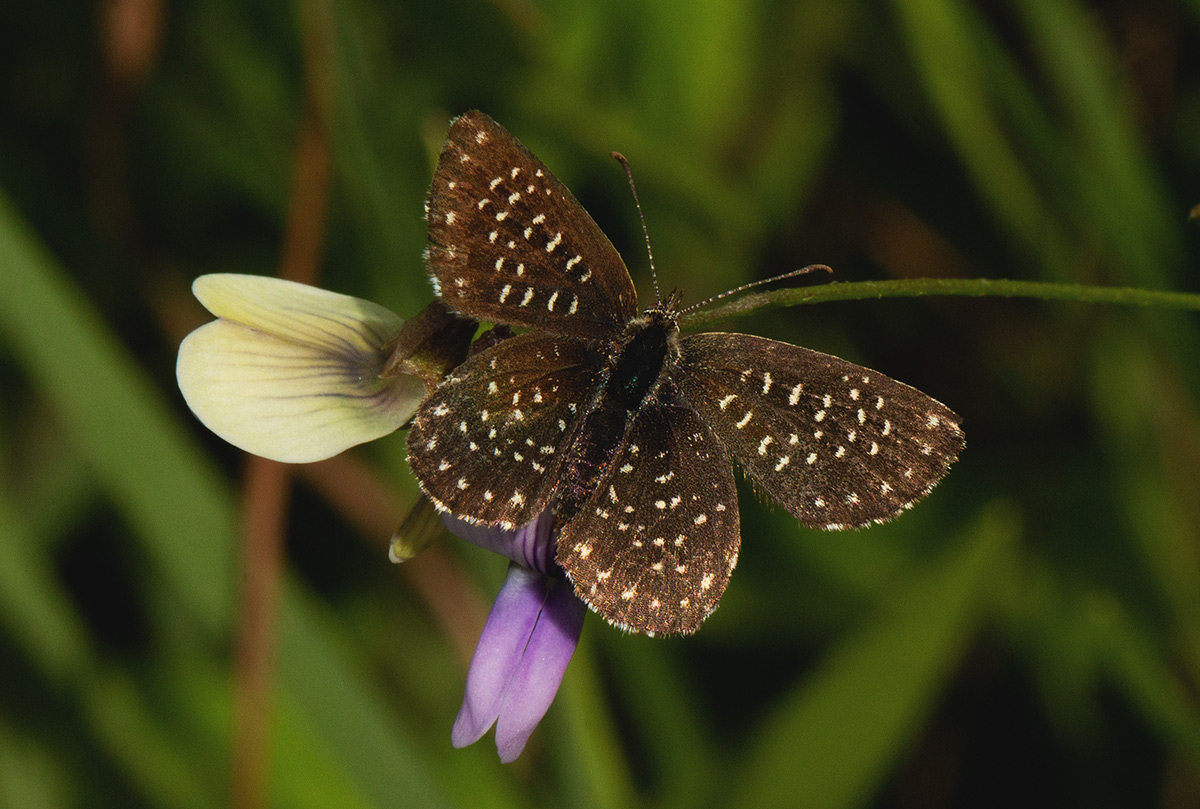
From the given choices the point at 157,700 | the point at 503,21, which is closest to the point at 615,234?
the point at 503,21

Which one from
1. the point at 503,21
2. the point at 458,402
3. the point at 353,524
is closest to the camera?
the point at 458,402

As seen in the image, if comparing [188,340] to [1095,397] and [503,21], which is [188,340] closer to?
[503,21]

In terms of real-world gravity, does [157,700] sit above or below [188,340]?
below

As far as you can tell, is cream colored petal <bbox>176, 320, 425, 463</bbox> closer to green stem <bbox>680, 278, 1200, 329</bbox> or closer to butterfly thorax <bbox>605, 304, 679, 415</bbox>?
butterfly thorax <bbox>605, 304, 679, 415</bbox>

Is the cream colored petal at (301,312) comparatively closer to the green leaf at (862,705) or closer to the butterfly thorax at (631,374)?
the butterfly thorax at (631,374)

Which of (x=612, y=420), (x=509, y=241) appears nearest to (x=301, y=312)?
(x=509, y=241)

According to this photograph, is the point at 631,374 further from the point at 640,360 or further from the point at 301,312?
the point at 301,312
